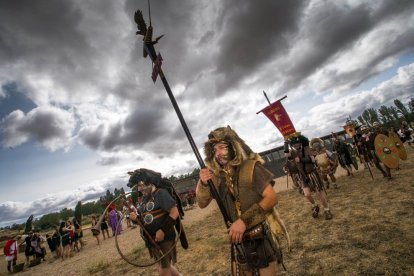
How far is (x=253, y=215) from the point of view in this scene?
245cm

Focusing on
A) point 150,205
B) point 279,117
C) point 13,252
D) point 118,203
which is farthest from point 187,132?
point 13,252

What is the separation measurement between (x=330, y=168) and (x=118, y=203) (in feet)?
31.3

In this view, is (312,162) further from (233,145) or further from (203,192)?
(203,192)

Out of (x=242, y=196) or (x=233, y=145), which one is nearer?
(x=242, y=196)

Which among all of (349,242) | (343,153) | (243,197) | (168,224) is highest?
(243,197)

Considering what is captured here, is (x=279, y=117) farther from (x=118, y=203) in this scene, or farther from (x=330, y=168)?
(x=118, y=203)

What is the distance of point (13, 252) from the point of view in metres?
14.4

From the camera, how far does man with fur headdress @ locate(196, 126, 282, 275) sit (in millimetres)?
2420

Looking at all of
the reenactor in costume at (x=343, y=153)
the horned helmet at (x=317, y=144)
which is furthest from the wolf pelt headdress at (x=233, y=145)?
the reenactor in costume at (x=343, y=153)

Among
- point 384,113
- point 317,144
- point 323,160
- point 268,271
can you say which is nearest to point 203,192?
point 268,271

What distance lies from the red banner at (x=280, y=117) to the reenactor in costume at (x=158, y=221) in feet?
27.1

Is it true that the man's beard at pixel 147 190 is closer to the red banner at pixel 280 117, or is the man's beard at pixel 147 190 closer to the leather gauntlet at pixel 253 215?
the leather gauntlet at pixel 253 215

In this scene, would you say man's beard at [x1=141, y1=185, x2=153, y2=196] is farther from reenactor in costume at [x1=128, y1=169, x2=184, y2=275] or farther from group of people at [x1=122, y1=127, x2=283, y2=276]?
group of people at [x1=122, y1=127, x2=283, y2=276]

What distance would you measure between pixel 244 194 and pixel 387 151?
8.18 m
